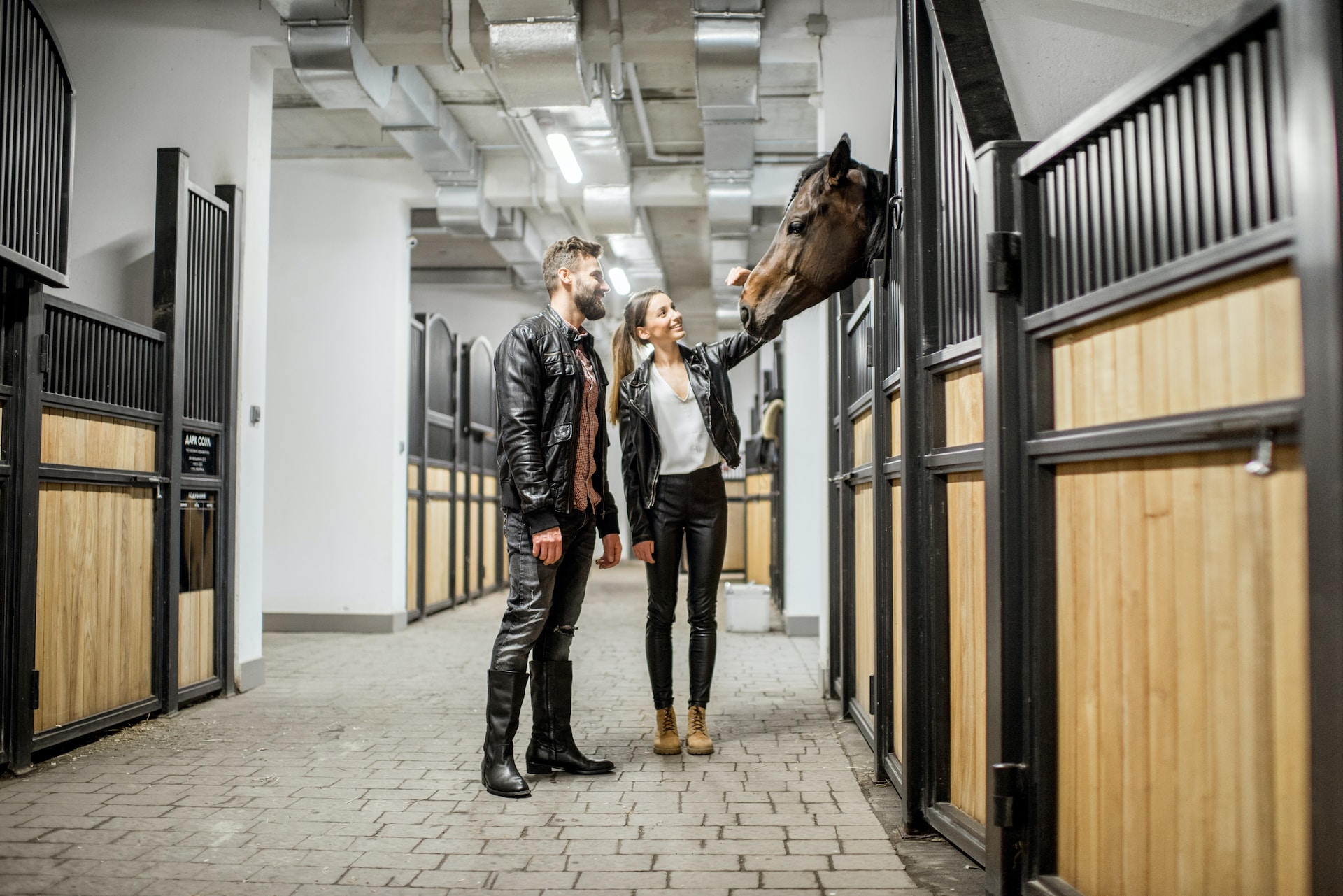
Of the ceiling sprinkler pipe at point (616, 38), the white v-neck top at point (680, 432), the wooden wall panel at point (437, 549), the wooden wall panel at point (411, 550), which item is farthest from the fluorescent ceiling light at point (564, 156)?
the white v-neck top at point (680, 432)

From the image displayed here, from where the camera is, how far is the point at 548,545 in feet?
9.79

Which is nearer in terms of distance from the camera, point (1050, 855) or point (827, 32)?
point (1050, 855)

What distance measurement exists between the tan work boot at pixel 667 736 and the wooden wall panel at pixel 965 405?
64.6 inches

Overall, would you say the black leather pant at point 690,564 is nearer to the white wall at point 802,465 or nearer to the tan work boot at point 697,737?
the tan work boot at point 697,737

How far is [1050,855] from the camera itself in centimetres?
196

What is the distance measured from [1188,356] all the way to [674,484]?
219 cm

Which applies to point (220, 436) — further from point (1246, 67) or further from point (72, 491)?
point (1246, 67)

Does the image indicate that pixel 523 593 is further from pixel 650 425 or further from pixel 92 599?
pixel 92 599

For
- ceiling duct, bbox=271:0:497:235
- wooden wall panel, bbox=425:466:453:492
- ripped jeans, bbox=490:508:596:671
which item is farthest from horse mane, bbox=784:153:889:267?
wooden wall panel, bbox=425:466:453:492

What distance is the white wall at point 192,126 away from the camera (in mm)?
5035

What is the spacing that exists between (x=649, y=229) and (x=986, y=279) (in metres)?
9.42

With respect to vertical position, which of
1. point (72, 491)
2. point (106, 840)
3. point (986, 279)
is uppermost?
point (986, 279)

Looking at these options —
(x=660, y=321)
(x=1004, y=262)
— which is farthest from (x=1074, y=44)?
(x=660, y=321)

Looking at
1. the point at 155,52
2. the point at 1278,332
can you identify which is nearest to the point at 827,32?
the point at 155,52
